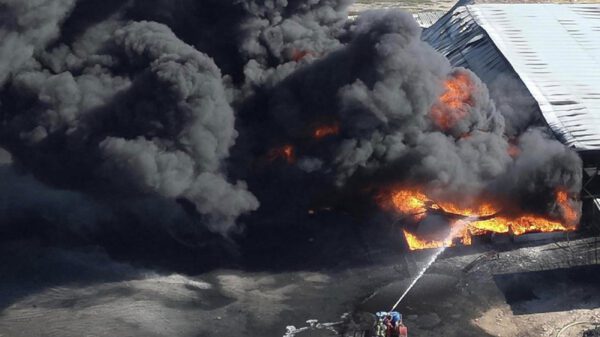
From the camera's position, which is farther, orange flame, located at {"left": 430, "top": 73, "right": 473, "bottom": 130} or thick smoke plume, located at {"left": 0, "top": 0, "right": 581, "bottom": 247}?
orange flame, located at {"left": 430, "top": 73, "right": 473, "bottom": 130}

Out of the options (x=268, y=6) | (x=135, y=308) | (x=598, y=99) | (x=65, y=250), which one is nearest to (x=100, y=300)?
(x=135, y=308)

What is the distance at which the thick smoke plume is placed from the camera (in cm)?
3978

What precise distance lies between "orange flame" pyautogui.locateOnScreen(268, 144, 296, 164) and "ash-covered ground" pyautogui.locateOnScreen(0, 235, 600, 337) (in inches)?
302

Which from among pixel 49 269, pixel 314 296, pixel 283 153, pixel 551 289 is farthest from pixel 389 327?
pixel 49 269

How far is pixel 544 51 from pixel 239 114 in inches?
902

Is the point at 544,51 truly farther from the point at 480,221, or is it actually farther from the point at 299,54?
the point at 299,54

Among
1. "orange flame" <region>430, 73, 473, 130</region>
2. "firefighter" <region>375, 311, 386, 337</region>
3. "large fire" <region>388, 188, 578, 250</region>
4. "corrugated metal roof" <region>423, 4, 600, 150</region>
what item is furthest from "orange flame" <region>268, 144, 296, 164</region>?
"corrugated metal roof" <region>423, 4, 600, 150</region>

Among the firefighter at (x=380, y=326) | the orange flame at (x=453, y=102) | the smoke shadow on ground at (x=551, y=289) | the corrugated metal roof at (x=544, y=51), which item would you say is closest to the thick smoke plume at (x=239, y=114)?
the orange flame at (x=453, y=102)

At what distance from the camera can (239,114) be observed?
44781mm

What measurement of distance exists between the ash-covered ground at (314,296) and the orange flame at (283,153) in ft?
25.2

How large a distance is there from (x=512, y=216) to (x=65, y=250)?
2498 centimetres

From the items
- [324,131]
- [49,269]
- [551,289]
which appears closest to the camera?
Answer: [551,289]

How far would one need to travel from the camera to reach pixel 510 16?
58.9 m

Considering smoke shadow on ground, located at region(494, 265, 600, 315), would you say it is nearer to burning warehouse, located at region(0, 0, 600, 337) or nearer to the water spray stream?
burning warehouse, located at region(0, 0, 600, 337)
